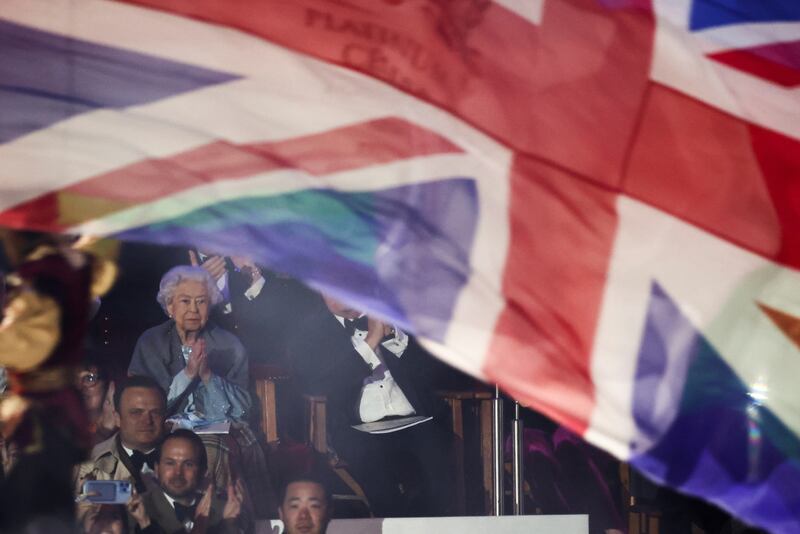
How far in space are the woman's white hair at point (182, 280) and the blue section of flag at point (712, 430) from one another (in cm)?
299

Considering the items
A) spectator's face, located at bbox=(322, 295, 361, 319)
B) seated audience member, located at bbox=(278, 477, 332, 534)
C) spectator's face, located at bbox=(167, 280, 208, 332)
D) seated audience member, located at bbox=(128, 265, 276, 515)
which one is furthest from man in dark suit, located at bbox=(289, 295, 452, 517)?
seated audience member, located at bbox=(278, 477, 332, 534)

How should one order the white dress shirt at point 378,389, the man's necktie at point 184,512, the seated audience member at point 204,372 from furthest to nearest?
1. the white dress shirt at point 378,389
2. the seated audience member at point 204,372
3. the man's necktie at point 184,512

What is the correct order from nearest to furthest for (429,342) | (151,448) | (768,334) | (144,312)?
(429,342)
(768,334)
(151,448)
(144,312)

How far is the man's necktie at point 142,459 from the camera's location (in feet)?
16.1

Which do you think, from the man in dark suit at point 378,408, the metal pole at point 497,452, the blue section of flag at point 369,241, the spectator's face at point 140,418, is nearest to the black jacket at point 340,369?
the man in dark suit at point 378,408

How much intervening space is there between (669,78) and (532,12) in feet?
1.19

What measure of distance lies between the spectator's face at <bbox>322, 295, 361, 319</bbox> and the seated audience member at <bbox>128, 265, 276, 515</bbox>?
0.48 m

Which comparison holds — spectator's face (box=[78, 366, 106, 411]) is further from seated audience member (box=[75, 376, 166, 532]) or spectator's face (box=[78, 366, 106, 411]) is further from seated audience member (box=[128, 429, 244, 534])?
seated audience member (box=[128, 429, 244, 534])

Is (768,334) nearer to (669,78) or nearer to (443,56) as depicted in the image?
(669,78)

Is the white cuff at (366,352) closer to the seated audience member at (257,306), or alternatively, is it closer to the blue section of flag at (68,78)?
the seated audience member at (257,306)

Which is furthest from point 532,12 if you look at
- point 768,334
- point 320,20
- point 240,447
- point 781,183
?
point 240,447

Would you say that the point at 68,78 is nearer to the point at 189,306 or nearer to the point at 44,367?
the point at 44,367

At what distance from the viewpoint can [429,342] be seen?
8.68 ft

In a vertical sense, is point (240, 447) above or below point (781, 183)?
below
